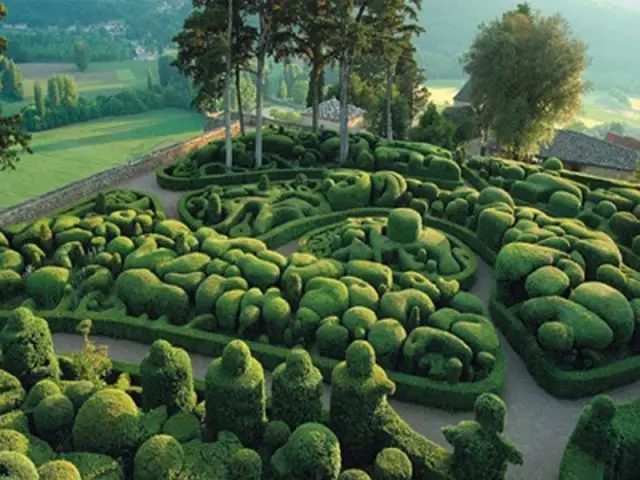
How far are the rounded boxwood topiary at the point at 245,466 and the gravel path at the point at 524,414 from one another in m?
5.56

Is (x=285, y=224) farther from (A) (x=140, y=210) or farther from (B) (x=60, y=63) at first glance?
(B) (x=60, y=63)

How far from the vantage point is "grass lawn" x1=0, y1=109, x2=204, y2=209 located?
77.8 meters

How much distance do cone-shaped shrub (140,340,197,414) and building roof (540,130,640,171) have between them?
153 feet

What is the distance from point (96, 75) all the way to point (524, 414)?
159 metres

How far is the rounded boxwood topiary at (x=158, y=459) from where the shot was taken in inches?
558

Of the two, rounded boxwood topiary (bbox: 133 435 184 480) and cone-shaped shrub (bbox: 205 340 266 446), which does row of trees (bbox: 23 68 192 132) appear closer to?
cone-shaped shrub (bbox: 205 340 266 446)

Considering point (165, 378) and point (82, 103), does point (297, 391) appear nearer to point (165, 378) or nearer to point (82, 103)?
point (165, 378)

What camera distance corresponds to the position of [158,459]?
563 inches

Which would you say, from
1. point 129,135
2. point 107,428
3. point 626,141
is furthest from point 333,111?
point 129,135

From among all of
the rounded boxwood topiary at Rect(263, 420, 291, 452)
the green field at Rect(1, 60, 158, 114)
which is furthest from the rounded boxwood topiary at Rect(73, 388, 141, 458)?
the green field at Rect(1, 60, 158, 114)

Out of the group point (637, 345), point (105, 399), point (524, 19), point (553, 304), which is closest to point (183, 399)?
point (105, 399)

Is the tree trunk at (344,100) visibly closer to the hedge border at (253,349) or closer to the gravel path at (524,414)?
the gravel path at (524,414)

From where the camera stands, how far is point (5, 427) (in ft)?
51.7

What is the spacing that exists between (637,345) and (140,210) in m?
23.6
